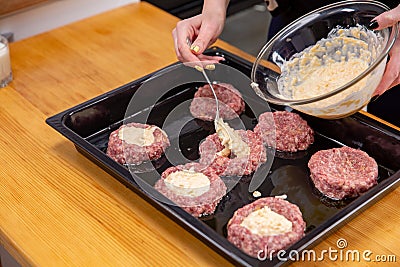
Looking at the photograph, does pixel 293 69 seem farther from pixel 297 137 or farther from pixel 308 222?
pixel 308 222

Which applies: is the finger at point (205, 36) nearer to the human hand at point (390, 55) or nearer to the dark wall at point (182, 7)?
the human hand at point (390, 55)

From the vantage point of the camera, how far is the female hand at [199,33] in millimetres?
1438

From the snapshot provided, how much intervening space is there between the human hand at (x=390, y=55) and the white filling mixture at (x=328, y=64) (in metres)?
0.05

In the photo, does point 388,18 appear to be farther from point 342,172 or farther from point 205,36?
point 205,36

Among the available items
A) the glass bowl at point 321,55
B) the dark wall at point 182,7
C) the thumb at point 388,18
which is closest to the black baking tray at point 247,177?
the glass bowl at point 321,55

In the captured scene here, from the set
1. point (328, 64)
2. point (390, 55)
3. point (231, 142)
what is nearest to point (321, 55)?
point (328, 64)

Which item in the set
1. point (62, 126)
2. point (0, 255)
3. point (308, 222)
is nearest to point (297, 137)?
point (308, 222)

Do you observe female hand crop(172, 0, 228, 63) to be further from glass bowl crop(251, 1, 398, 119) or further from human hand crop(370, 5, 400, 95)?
human hand crop(370, 5, 400, 95)

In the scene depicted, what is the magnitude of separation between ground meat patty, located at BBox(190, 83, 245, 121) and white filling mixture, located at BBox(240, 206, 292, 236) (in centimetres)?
42

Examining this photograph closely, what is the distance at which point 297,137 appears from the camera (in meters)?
1.37

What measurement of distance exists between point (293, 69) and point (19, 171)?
68 cm

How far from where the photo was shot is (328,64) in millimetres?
1377

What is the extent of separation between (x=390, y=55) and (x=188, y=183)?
1.65ft

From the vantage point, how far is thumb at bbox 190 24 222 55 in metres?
1.44
